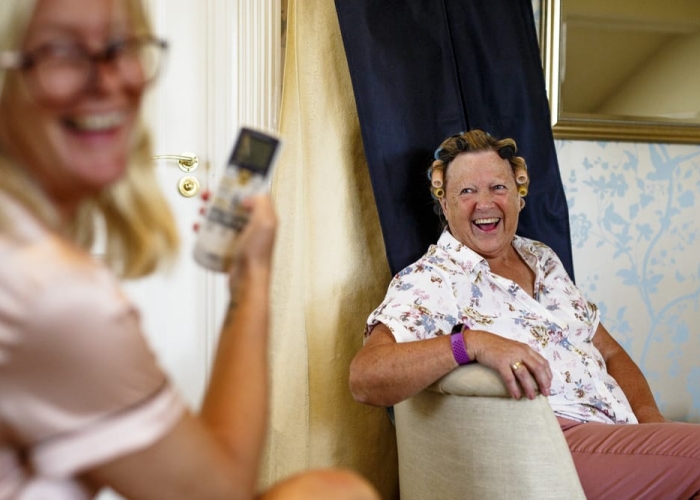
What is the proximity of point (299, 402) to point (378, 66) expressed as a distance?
877 mm

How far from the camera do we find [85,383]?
574mm

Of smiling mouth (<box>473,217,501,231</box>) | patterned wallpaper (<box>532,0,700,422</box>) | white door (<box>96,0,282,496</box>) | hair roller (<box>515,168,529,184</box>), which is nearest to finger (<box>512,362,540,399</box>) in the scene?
smiling mouth (<box>473,217,501,231</box>)

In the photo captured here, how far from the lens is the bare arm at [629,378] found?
194 centimetres

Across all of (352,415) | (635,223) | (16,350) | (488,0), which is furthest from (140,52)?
(635,223)

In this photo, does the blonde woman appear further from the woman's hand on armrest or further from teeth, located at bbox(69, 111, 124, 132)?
the woman's hand on armrest

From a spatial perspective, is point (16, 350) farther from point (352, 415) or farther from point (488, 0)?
point (488, 0)

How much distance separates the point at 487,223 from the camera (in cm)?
196

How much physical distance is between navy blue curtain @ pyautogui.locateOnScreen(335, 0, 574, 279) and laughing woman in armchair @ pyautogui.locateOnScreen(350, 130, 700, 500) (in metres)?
0.09

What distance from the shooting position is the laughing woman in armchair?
1522 millimetres

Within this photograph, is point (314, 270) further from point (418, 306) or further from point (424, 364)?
point (424, 364)

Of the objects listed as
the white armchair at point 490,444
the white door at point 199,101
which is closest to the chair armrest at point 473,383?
the white armchair at point 490,444

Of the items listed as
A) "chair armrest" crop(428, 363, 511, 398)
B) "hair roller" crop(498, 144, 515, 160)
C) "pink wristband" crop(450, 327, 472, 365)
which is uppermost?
"hair roller" crop(498, 144, 515, 160)

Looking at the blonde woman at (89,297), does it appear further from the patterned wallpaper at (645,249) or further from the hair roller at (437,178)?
the patterned wallpaper at (645,249)

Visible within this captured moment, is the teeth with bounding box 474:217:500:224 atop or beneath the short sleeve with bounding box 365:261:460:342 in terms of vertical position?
A: atop
